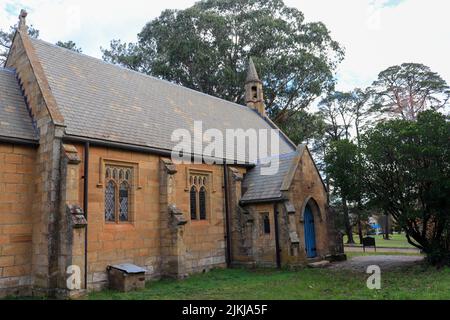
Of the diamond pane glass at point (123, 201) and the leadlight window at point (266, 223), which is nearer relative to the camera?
the diamond pane glass at point (123, 201)

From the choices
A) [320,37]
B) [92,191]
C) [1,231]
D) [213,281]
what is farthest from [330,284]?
[320,37]

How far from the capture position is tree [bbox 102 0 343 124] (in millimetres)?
34375

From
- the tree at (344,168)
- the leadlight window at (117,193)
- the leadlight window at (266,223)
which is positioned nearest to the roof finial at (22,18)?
the leadlight window at (117,193)

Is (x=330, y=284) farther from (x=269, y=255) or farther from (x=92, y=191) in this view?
(x=92, y=191)

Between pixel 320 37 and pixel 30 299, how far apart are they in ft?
106

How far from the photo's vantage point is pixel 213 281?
1470 cm

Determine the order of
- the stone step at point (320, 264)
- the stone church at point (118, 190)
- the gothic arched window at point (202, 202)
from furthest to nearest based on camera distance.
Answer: the gothic arched window at point (202, 202), the stone step at point (320, 264), the stone church at point (118, 190)

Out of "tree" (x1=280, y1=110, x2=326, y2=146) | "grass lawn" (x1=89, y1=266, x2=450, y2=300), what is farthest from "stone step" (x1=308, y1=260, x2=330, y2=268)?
"tree" (x1=280, y1=110, x2=326, y2=146)

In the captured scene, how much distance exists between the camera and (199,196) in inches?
717

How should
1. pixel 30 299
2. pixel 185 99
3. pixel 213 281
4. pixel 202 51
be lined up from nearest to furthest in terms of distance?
1. pixel 30 299
2. pixel 213 281
3. pixel 185 99
4. pixel 202 51

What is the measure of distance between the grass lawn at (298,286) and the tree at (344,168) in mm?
3884

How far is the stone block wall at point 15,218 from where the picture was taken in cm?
1187

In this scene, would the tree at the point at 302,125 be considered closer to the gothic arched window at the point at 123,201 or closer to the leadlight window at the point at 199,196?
the leadlight window at the point at 199,196

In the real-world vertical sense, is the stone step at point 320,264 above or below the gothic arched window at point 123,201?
below
